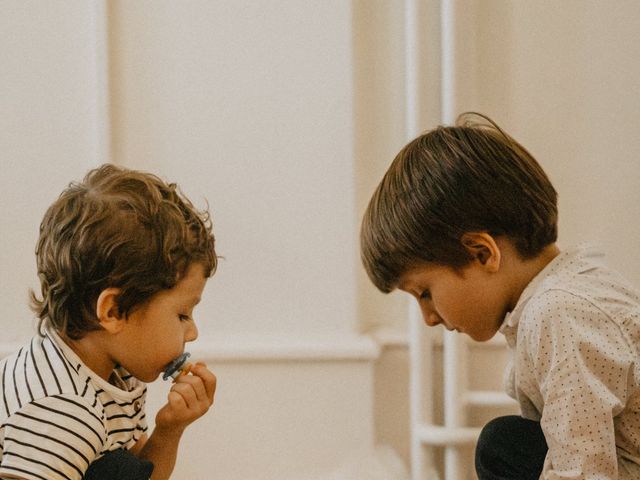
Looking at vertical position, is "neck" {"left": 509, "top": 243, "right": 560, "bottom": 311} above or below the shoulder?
above

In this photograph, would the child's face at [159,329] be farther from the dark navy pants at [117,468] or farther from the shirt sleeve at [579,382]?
the shirt sleeve at [579,382]

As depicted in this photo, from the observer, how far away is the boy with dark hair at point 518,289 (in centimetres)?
94

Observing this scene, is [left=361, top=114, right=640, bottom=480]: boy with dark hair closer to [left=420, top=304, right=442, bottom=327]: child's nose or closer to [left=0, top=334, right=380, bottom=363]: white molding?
[left=420, top=304, right=442, bottom=327]: child's nose

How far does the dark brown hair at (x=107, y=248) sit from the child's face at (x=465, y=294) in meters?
0.30

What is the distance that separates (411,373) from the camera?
1504 mm

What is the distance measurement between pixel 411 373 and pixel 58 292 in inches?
28.2

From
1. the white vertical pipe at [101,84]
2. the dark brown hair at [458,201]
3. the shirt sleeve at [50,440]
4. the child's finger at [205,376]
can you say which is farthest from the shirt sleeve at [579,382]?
the white vertical pipe at [101,84]

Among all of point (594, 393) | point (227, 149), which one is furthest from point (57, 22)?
point (594, 393)

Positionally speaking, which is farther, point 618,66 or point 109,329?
point 618,66

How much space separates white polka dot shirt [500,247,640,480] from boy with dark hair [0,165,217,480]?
0.41 metres

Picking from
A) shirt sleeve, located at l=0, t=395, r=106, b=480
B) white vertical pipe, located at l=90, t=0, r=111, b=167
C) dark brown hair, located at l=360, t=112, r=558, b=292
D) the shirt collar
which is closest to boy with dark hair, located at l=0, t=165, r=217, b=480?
shirt sleeve, located at l=0, t=395, r=106, b=480

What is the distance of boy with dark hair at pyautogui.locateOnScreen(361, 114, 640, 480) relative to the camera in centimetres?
94

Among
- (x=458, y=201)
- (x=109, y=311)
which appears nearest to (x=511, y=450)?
(x=458, y=201)

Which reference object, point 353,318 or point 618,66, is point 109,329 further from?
point 618,66
